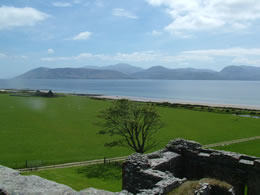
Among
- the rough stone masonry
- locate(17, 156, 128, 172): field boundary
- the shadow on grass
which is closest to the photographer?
the rough stone masonry

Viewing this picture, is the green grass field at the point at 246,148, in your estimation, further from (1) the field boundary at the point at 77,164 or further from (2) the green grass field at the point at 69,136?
(1) the field boundary at the point at 77,164

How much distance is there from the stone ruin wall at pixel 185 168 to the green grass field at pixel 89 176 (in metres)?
8.95

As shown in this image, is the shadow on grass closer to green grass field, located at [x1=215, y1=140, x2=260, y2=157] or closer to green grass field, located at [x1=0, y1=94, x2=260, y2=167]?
green grass field, located at [x1=0, y1=94, x2=260, y2=167]

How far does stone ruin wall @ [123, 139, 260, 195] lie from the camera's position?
40.2 feet

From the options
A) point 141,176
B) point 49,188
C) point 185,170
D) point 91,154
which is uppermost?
point 49,188

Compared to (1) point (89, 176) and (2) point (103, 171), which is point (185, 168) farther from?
(2) point (103, 171)

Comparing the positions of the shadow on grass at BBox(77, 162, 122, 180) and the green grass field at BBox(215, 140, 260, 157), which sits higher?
the green grass field at BBox(215, 140, 260, 157)

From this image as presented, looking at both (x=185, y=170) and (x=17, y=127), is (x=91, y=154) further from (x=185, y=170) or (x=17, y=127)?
(x=17, y=127)

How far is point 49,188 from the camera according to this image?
8258 millimetres

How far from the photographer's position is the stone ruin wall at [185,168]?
12242mm

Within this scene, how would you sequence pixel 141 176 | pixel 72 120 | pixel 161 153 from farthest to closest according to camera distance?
pixel 72 120, pixel 161 153, pixel 141 176

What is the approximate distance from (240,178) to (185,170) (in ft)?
13.2

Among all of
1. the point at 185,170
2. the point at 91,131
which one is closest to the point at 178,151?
the point at 185,170

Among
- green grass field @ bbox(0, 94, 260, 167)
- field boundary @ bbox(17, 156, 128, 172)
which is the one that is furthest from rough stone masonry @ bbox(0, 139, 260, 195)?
green grass field @ bbox(0, 94, 260, 167)
